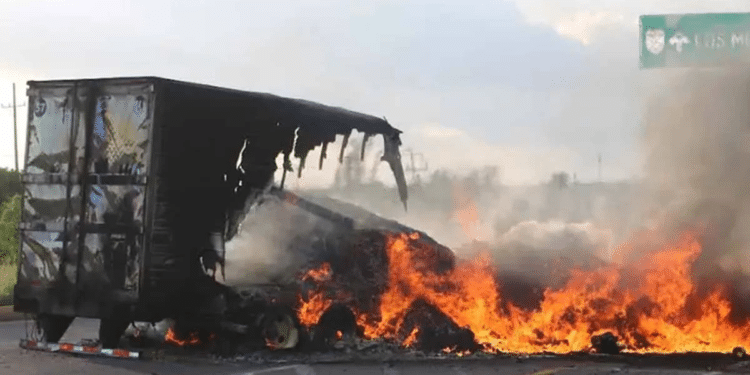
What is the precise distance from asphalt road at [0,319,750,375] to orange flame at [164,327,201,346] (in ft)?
4.16

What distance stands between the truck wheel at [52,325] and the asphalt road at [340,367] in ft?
1.24

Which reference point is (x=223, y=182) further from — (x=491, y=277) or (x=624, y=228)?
(x=624, y=228)

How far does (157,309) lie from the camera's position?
10805 millimetres

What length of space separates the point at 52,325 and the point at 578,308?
23.8 ft

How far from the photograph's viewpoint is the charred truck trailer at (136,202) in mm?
10711

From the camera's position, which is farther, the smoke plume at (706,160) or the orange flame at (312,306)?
the smoke plume at (706,160)

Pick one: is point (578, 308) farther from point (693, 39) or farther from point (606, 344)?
point (693, 39)

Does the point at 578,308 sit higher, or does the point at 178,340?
A: the point at 578,308

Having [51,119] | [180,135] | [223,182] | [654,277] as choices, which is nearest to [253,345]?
[223,182]

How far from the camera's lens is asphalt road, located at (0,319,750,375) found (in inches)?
391

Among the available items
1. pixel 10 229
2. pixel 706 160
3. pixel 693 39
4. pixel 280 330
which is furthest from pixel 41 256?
pixel 10 229

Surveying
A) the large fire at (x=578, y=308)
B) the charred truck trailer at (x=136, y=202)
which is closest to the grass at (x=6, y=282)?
the charred truck trailer at (x=136, y=202)

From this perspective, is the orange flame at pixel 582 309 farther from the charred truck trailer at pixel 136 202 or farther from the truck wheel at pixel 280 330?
the charred truck trailer at pixel 136 202

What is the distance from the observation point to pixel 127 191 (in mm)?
10805
